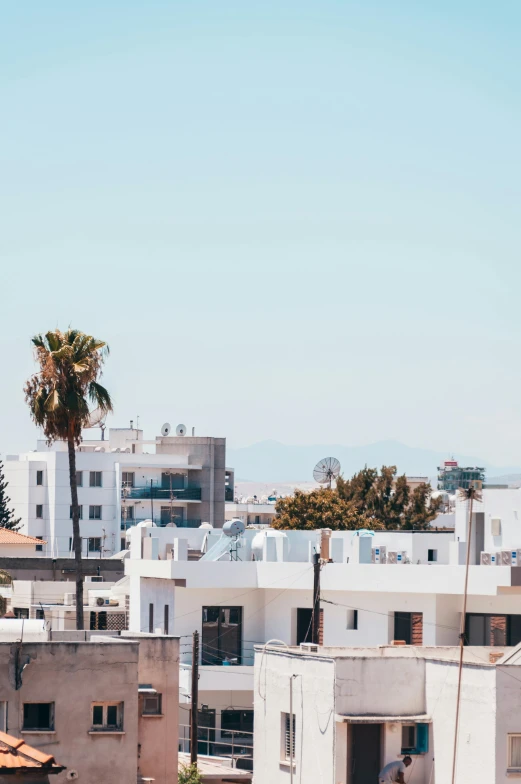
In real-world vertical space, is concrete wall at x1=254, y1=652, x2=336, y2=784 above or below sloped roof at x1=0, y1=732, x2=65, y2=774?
below

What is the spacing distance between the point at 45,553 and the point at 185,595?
66.9 m

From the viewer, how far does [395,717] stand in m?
Answer: 33.4

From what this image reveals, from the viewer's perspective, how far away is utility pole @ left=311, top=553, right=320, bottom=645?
161 ft

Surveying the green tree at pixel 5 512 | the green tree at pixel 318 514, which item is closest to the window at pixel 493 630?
the green tree at pixel 318 514

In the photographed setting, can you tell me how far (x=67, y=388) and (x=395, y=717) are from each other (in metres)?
23.8

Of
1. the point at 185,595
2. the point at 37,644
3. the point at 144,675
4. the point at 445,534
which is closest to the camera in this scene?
the point at 37,644

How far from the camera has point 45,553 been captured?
397 feet

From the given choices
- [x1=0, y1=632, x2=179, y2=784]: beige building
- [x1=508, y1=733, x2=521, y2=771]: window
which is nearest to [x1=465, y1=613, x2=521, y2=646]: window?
[x1=508, y1=733, x2=521, y2=771]: window

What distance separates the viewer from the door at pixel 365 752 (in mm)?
33656

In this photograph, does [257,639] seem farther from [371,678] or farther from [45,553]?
[45,553]

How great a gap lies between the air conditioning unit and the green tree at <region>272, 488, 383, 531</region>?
39.6m

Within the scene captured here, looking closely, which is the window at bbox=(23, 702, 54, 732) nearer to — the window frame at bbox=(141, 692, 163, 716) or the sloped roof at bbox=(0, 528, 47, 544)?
the window frame at bbox=(141, 692, 163, 716)

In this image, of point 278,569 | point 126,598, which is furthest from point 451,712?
point 126,598

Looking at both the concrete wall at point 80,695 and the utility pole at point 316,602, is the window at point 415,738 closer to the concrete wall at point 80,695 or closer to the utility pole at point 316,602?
the concrete wall at point 80,695
